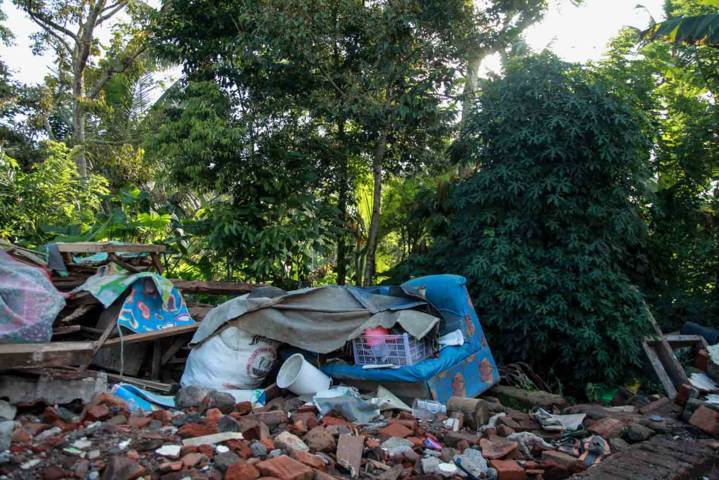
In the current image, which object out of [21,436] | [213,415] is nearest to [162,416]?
[213,415]

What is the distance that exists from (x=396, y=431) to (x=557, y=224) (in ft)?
10.7

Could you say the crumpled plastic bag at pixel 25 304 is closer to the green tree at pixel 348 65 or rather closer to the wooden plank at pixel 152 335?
the wooden plank at pixel 152 335

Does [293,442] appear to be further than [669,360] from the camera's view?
No

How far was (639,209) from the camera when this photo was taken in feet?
23.6

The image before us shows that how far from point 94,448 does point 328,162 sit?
571cm

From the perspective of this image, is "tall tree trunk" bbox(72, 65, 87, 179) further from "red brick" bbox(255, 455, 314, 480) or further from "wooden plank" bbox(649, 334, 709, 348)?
"wooden plank" bbox(649, 334, 709, 348)

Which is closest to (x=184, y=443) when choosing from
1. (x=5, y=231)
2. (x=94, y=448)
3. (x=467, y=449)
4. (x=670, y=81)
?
(x=94, y=448)

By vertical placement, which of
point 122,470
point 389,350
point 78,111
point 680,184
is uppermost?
point 78,111

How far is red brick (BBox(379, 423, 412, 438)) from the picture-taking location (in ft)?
12.6

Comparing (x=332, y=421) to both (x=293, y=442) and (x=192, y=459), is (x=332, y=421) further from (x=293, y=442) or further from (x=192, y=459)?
(x=192, y=459)

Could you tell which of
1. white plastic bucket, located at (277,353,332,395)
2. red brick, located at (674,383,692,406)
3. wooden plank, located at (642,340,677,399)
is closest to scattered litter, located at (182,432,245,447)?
white plastic bucket, located at (277,353,332,395)

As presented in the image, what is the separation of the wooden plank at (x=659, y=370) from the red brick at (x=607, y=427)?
1.58m

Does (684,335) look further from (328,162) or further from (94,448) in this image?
(94,448)

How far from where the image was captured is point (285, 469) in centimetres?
296
